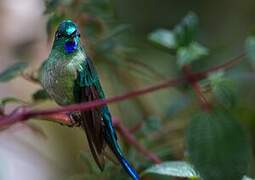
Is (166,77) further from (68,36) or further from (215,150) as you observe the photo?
(215,150)

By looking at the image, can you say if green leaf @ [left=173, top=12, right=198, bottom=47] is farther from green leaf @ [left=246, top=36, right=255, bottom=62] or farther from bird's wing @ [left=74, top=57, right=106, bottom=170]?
bird's wing @ [left=74, top=57, right=106, bottom=170]

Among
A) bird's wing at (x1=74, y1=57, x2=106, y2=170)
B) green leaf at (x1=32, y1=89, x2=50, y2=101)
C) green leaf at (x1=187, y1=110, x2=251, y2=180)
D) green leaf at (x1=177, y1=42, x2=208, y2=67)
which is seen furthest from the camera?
green leaf at (x1=32, y1=89, x2=50, y2=101)

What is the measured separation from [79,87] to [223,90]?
32cm

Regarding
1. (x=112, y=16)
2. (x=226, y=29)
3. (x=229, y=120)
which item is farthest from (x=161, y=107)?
(x=229, y=120)

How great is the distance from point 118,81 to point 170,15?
1.03 meters

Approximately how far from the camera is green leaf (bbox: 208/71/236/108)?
1.30m

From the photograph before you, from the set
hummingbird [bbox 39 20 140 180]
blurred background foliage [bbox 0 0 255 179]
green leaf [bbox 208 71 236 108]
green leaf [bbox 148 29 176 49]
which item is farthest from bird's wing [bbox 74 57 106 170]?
green leaf [bbox 148 29 176 49]

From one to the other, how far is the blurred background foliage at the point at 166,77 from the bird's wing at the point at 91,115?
15 cm

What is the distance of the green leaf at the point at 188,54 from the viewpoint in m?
1.42

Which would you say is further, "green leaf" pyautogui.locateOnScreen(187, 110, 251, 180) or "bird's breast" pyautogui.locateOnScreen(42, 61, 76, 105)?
"bird's breast" pyautogui.locateOnScreen(42, 61, 76, 105)

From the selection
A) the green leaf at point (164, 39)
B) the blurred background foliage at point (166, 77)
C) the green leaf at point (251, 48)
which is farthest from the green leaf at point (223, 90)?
the green leaf at point (164, 39)

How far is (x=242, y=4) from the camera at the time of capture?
3465mm

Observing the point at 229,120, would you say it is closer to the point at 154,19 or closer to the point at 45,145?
the point at 45,145

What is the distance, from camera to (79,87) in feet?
3.88
